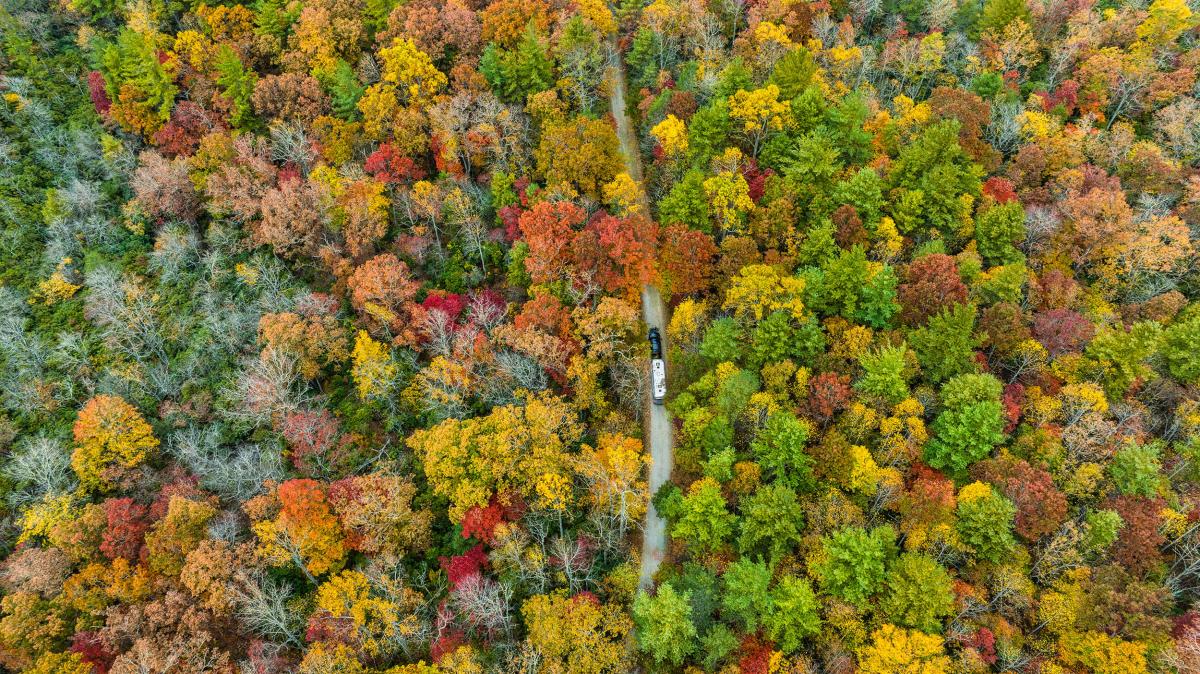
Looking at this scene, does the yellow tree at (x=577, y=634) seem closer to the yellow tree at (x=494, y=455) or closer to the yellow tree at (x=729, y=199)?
the yellow tree at (x=494, y=455)

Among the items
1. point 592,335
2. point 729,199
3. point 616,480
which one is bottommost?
point 616,480

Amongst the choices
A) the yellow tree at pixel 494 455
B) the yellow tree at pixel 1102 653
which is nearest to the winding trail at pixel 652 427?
the yellow tree at pixel 494 455

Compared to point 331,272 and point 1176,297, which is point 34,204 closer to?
point 331,272

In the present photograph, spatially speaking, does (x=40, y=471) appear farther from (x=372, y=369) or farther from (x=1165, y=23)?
(x=1165, y=23)

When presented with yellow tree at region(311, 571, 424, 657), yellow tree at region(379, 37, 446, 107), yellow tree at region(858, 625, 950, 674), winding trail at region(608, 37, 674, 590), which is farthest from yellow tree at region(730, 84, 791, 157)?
yellow tree at region(311, 571, 424, 657)

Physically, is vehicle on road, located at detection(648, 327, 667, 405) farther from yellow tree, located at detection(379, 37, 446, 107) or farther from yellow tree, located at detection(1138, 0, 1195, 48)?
yellow tree, located at detection(1138, 0, 1195, 48)

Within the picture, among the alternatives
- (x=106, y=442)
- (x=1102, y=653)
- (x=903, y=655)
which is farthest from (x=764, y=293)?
(x=106, y=442)
